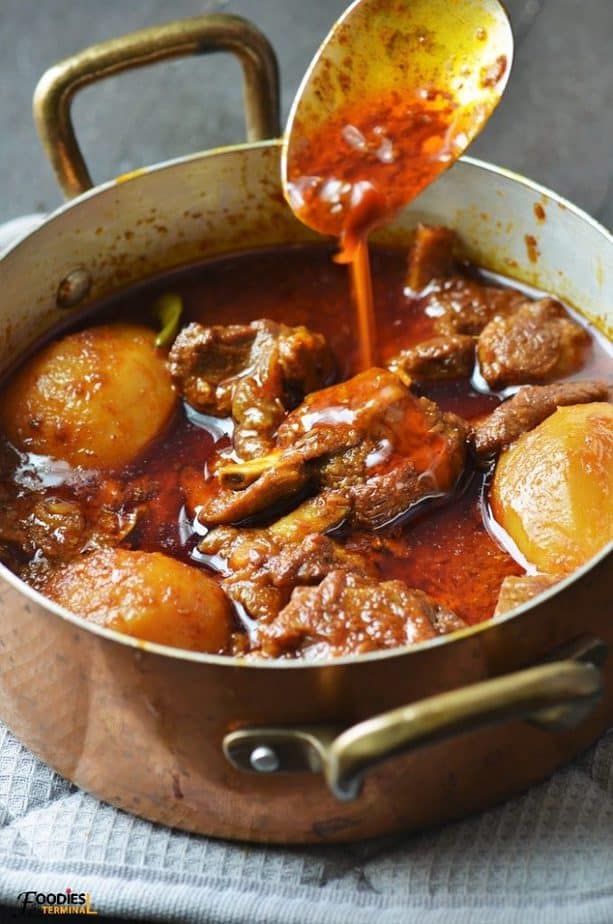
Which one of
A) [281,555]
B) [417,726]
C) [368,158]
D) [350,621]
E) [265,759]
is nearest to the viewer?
[417,726]

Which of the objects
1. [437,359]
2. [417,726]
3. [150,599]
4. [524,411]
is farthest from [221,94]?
[417,726]

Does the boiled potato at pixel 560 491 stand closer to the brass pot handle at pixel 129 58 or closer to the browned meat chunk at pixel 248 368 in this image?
the browned meat chunk at pixel 248 368

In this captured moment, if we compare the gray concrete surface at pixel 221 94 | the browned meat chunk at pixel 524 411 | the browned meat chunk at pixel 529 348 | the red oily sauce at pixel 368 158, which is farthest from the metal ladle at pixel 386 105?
the gray concrete surface at pixel 221 94

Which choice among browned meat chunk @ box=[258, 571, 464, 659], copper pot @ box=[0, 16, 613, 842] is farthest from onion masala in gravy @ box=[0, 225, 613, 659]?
copper pot @ box=[0, 16, 613, 842]

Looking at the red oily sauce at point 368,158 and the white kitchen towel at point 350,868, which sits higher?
the red oily sauce at point 368,158

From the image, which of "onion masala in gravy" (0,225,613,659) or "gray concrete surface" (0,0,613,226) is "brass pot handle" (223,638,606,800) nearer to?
"onion masala in gravy" (0,225,613,659)

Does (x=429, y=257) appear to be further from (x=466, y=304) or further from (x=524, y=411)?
(x=524, y=411)
